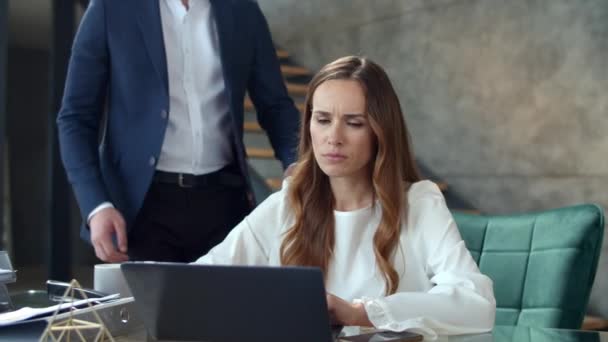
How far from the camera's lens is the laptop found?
1.01m

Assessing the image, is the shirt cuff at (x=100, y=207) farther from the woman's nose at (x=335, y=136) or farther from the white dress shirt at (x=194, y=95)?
the woman's nose at (x=335, y=136)

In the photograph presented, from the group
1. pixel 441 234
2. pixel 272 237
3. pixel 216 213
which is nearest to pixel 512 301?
pixel 441 234

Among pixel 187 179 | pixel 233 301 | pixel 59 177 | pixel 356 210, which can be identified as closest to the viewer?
pixel 233 301

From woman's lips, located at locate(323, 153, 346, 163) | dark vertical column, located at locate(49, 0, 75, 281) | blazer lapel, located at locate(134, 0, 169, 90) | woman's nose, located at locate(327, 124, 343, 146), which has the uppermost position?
blazer lapel, located at locate(134, 0, 169, 90)

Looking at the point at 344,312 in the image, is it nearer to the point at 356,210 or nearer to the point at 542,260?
the point at 356,210

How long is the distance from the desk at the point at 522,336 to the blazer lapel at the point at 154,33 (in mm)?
807

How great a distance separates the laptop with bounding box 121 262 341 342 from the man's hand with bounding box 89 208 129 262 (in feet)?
2.16

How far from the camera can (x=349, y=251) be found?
5.26ft

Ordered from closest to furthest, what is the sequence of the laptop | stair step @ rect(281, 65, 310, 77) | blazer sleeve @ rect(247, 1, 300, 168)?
the laptop
blazer sleeve @ rect(247, 1, 300, 168)
stair step @ rect(281, 65, 310, 77)

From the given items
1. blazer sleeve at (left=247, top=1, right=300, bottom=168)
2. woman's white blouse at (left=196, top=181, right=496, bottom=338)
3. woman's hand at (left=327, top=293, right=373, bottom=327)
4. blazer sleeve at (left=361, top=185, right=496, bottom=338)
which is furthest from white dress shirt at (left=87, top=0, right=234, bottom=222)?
woman's hand at (left=327, top=293, right=373, bottom=327)

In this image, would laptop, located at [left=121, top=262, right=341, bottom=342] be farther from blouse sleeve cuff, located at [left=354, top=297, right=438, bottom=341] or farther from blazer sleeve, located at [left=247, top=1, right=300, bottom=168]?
blazer sleeve, located at [left=247, top=1, right=300, bottom=168]

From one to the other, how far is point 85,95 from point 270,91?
1.50 feet

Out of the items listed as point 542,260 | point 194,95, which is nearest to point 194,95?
point 194,95

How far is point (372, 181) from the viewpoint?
1.64 meters
